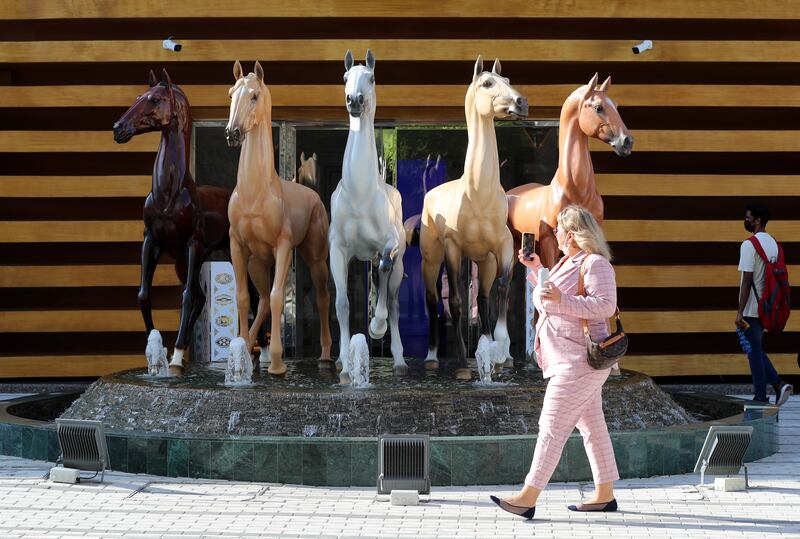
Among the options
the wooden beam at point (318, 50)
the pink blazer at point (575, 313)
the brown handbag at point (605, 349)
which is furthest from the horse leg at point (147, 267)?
the brown handbag at point (605, 349)

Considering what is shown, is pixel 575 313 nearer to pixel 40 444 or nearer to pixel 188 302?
pixel 40 444

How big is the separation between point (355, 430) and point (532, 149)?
261 inches

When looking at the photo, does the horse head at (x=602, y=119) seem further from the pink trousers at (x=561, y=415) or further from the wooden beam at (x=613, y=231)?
the wooden beam at (x=613, y=231)

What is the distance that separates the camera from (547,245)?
A: 10188mm

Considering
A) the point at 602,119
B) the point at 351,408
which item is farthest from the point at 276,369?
the point at 602,119

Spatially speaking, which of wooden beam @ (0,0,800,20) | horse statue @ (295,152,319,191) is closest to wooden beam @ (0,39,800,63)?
wooden beam @ (0,0,800,20)

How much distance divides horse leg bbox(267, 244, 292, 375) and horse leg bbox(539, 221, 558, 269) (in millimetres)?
2107

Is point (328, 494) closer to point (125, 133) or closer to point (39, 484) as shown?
point (39, 484)

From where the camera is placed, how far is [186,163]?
10344mm

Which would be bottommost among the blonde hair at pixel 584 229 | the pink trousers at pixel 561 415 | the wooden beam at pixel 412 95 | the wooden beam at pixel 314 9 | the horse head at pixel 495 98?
the pink trousers at pixel 561 415

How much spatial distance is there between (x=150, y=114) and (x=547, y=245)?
3.46 metres

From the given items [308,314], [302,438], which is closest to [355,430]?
[302,438]

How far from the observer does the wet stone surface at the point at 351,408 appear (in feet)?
27.3

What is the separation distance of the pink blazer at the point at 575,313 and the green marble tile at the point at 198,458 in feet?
8.26
